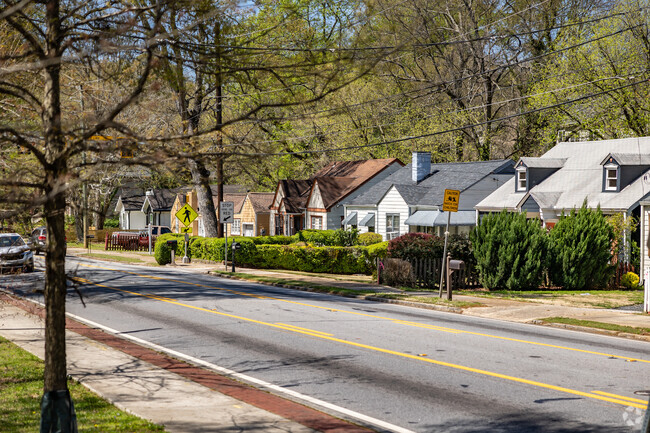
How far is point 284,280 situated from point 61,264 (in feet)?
75.4

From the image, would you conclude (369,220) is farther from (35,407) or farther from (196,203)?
(35,407)

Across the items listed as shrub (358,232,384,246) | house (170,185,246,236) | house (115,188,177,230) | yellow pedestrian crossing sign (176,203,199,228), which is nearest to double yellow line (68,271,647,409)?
yellow pedestrian crossing sign (176,203,199,228)

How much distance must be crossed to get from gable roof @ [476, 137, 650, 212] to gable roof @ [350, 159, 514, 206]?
126 inches

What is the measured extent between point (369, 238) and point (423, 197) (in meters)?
4.41

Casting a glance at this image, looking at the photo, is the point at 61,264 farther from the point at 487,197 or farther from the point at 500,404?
the point at 487,197

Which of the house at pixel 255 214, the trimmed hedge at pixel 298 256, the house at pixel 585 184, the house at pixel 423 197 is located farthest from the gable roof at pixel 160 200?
the house at pixel 585 184

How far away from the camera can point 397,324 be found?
17.5 metres

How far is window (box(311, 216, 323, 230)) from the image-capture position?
173 feet

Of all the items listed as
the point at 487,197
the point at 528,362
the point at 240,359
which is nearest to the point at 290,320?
the point at 240,359

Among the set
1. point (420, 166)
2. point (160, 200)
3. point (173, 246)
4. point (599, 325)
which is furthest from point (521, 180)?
point (160, 200)

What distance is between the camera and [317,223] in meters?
53.4

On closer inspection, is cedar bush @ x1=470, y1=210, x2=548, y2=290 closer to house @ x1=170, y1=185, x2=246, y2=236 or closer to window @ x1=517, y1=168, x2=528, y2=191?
window @ x1=517, y1=168, x2=528, y2=191

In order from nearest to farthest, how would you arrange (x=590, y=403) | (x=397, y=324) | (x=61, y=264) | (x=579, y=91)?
(x=61, y=264), (x=590, y=403), (x=397, y=324), (x=579, y=91)

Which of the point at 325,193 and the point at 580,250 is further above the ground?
the point at 325,193
